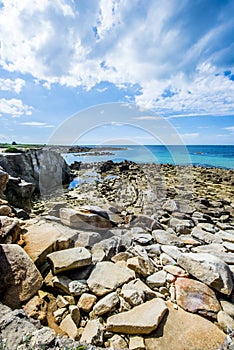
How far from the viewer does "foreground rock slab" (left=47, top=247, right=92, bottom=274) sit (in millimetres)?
2598

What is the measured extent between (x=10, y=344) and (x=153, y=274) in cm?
200

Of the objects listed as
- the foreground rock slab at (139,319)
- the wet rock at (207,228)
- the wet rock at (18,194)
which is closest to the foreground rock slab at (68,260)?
the foreground rock slab at (139,319)

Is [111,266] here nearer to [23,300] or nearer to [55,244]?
[55,244]

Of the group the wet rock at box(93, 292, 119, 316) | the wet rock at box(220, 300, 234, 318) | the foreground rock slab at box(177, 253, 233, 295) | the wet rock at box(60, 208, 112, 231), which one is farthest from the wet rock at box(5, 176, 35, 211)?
the wet rock at box(220, 300, 234, 318)

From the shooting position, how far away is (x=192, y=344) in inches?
74.9

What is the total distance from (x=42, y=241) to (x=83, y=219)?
1612mm

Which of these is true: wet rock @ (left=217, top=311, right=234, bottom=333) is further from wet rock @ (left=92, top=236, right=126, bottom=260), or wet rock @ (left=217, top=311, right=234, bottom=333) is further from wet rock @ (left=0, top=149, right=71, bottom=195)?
wet rock @ (left=0, top=149, right=71, bottom=195)

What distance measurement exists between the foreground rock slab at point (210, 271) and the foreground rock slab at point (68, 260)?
1493mm

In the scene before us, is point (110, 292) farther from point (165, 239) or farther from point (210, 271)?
point (165, 239)

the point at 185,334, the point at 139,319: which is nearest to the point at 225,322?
the point at 185,334

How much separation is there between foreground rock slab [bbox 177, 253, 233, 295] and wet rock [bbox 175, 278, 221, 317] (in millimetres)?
100

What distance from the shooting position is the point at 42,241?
123 inches

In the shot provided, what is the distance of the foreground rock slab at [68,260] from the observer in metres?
→ 2.60

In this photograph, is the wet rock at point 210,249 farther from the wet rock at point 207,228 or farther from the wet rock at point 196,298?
the wet rock at point 196,298
